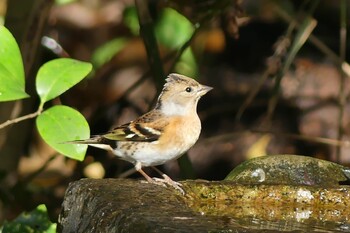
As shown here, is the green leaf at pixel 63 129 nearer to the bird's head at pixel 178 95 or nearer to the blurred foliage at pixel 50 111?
the blurred foliage at pixel 50 111

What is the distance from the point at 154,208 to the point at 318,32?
241 inches

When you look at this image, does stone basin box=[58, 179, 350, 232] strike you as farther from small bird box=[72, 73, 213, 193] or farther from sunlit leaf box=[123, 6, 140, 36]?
sunlit leaf box=[123, 6, 140, 36]

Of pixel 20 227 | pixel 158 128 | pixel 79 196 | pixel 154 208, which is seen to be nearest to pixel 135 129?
pixel 158 128

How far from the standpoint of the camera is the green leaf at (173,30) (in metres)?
7.21

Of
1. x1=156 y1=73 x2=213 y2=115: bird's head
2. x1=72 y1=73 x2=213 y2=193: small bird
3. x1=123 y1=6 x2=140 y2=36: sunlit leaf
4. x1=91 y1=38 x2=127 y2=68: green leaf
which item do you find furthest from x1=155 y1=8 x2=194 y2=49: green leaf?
x1=72 y1=73 x2=213 y2=193: small bird

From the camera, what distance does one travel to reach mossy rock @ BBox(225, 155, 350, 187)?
4680 millimetres

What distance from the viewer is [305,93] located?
8.84 meters

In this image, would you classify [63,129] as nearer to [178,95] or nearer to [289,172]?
[289,172]

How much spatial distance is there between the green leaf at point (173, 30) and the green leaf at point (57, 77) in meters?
2.61

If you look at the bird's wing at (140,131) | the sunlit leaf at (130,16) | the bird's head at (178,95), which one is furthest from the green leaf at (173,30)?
the bird's wing at (140,131)

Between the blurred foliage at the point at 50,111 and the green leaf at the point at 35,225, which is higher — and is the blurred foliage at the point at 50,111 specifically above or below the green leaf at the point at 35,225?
above

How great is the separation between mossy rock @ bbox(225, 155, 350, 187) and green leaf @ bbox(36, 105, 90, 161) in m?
0.81

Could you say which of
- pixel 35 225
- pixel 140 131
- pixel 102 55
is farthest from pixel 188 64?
pixel 35 225

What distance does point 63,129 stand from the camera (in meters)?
4.33
